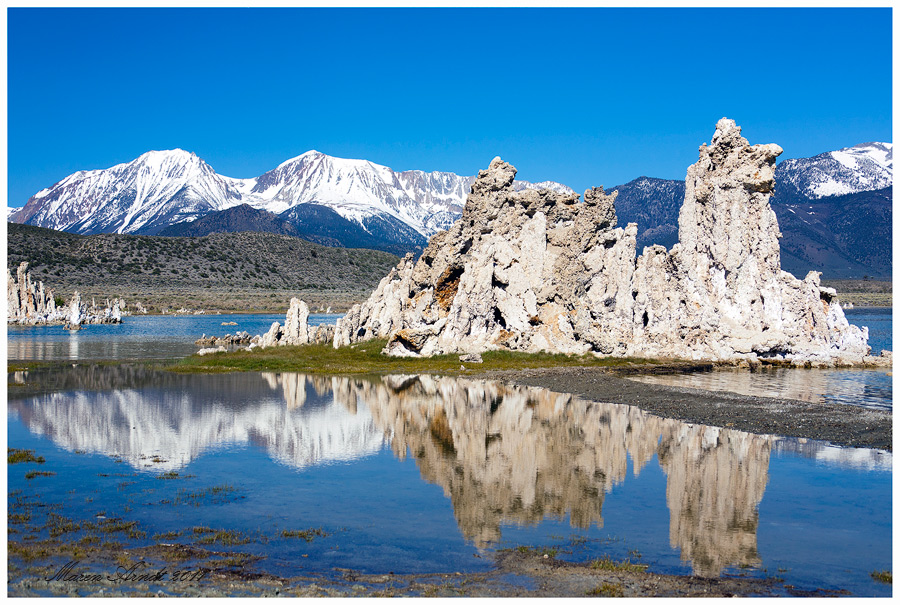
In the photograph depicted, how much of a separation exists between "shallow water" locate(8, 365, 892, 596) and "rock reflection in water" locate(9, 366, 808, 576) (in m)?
0.08

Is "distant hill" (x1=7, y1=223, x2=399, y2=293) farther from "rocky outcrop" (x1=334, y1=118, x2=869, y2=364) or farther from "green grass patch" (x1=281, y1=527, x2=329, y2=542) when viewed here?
"green grass patch" (x1=281, y1=527, x2=329, y2=542)

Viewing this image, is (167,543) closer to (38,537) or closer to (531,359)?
(38,537)

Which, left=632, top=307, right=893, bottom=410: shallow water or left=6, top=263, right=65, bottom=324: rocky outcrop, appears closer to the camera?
left=632, top=307, right=893, bottom=410: shallow water

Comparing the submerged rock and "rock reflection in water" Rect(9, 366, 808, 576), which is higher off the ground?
the submerged rock

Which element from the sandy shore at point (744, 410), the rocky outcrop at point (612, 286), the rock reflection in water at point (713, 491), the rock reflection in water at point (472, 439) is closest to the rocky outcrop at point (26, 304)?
the rocky outcrop at point (612, 286)

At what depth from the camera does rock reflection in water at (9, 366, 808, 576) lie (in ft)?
52.4

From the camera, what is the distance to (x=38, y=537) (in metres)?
13.4

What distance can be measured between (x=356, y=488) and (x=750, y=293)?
3419 cm

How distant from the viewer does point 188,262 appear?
529 feet

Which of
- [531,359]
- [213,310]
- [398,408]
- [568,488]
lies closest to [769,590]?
[568,488]

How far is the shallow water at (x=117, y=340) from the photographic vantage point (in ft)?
159

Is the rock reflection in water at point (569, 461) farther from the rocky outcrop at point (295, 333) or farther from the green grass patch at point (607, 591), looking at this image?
the rocky outcrop at point (295, 333)

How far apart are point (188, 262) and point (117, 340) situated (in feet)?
340

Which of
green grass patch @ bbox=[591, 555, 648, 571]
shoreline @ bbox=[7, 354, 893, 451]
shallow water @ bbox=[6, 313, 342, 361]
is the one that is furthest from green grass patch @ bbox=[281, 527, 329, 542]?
shallow water @ bbox=[6, 313, 342, 361]
